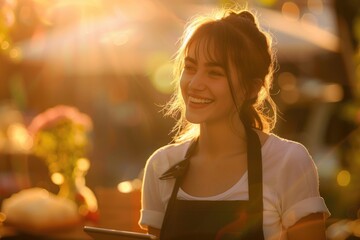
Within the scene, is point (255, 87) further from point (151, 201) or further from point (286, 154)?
point (151, 201)

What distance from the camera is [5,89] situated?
14.3m

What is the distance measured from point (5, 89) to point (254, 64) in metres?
11.3

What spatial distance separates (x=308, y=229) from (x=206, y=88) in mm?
592

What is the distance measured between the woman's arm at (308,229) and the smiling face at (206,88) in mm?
471

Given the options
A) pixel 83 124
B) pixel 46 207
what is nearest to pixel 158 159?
pixel 46 207

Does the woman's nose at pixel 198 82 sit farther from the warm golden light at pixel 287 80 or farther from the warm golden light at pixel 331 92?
the warm golden light at pixel 287 80

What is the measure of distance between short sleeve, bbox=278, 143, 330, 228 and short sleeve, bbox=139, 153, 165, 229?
498 millimetres

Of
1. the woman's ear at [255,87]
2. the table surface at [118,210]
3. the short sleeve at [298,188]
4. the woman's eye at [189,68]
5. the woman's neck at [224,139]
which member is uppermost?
A: the woman's eye at [189,68]

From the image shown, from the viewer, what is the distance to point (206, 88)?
3.28 meters

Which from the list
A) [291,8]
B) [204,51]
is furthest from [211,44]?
[291,8]

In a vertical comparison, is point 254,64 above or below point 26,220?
above

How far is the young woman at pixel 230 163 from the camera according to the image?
318 centimetres

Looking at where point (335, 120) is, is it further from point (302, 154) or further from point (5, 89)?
point (302, 154)

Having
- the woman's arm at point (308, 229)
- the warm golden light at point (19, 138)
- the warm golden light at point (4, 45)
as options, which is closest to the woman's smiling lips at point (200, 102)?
the woman's arm at point (308, 229)
